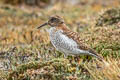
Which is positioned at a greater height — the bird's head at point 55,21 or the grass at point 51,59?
the bird's head at point 55,21

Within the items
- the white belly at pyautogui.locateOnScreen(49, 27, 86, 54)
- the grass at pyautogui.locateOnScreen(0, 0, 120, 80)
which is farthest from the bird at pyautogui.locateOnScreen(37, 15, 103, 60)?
the grass at pyautogui.locateOnScreen(0, 0, 120, 80)

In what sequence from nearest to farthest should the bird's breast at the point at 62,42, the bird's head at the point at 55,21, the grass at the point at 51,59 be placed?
1. the grass at the point at 51,59
2. the bird's breast at the point at 62,42
3. the bird's head at the point at 55,21

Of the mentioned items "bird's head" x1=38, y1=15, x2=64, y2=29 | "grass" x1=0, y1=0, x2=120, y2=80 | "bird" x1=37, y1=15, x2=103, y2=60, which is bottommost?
"grass" x1=0, y1=0, x2=120, y2=80

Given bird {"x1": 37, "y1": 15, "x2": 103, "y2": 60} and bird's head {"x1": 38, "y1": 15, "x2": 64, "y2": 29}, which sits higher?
bird's head {"x1": 38, "y1": 15, "x2": 64, "y2": 29}

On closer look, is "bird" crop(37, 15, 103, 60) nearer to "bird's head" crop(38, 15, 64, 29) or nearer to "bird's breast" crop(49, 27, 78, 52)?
"bird's breast" crop(49, 27, 78, 52)

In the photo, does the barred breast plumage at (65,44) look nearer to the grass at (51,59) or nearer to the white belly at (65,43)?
the white belly at (65,43)

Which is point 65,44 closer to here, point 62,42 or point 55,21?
point 62,42

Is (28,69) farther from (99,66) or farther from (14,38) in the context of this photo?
(14,38)

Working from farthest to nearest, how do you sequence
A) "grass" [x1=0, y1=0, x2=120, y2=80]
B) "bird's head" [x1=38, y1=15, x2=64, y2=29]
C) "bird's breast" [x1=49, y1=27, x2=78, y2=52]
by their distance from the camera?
"bird's head" [x1=38, y1=15, x2=64, y2=29] < "bird's breast" [x1=49, y1=27, x2=78, y2=52] < "grass" [x1=0, y1=0, x2=120, y2=80]

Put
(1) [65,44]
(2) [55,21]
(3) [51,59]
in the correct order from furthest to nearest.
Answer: (2) [55,21], (3) [51,59], (1) [65,44]

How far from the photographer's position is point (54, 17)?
7.83 m

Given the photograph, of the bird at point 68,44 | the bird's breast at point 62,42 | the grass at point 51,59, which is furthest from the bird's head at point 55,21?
the grass at point 51,59

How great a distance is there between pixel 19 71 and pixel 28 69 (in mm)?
170

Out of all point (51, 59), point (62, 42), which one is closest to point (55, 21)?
point (62, 42)
